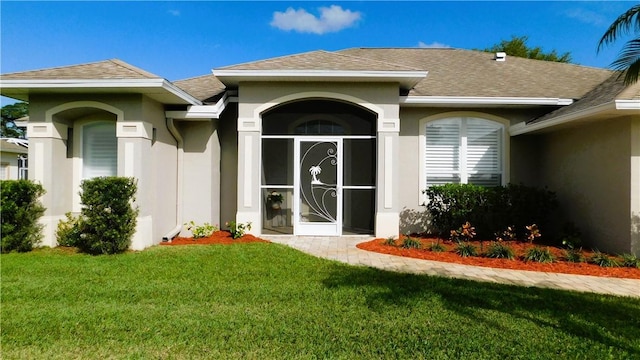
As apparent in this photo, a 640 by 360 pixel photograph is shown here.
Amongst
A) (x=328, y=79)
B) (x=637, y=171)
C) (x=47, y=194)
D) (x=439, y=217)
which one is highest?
(x=328, y=79)

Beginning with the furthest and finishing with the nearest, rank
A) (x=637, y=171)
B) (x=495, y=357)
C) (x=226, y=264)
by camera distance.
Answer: (x=637, y=171) < (x=226, y=264) < (x=495, y=357)

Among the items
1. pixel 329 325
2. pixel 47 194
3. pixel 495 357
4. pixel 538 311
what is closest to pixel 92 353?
pixel 329 325

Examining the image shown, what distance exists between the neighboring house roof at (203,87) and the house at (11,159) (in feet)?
51.5

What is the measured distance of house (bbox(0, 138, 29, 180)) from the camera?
20.6 m

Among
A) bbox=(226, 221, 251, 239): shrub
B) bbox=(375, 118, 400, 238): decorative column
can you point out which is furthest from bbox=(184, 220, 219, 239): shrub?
bbox=(375, 118, 400, 238): decorative column

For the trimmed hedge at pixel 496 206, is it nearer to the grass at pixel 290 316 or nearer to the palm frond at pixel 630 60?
the grass at pixel 290 316

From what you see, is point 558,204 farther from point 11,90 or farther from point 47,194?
point 11,90

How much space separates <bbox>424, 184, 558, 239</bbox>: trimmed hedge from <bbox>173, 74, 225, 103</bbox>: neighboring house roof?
6.95m

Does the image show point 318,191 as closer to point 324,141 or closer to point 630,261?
point 324,141

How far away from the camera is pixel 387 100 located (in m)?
9.00

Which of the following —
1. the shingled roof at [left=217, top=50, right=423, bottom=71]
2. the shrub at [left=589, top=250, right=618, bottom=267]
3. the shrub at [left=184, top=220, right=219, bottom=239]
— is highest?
the shingled roof at [left=217, top=50, right=423, bottom=71]

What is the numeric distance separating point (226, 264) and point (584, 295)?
576cm

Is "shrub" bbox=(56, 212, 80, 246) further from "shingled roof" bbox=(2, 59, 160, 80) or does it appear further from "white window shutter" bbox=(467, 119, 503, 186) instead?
"white window shutter" bbox=(467, 119, 503, 186)

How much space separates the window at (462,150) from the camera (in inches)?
403
